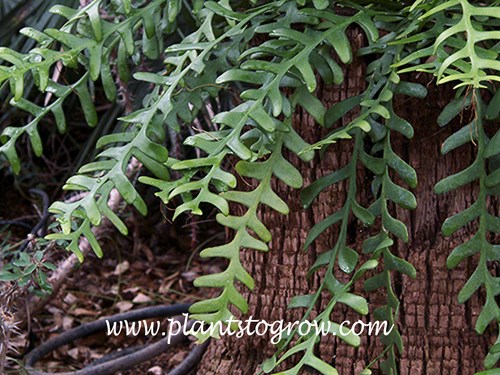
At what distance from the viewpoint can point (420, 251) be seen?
3.63 feet

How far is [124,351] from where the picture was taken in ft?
5.61

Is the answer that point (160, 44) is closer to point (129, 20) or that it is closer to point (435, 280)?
point (129, 20)

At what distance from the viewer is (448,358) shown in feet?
3.58

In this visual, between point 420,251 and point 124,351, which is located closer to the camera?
point 420,251

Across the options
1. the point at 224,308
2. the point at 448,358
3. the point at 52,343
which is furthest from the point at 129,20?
the point at 52,343

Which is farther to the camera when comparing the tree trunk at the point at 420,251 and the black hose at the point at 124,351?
the black hose at the point at 124,351

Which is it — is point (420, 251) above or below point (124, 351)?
above

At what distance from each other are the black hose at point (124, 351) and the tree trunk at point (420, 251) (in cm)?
42

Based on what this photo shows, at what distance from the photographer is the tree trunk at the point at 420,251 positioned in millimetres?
1092

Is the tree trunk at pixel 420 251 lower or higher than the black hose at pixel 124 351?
higher

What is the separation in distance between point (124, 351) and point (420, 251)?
33.6 inches

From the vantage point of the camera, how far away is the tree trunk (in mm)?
1092

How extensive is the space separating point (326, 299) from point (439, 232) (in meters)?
0.20

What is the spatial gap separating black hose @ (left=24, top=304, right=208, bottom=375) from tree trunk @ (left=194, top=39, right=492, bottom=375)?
0.42 m
